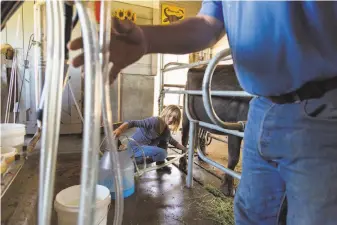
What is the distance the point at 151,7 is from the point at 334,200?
142 inches

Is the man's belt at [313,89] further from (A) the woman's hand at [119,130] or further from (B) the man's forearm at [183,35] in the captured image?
(A) the woman's hand at [119,130]

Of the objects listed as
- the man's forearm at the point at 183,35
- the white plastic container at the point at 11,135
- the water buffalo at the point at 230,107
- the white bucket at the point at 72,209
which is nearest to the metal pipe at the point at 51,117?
the man's forearm at the point at 183,35

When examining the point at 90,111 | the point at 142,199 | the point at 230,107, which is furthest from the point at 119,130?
the point at 90,111

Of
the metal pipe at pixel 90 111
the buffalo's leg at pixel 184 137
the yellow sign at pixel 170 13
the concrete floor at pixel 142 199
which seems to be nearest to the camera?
the metal pipe at pixel 90 111

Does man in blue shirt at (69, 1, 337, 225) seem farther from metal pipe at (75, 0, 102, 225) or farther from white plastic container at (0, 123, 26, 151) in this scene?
white plastic container at (0, 123, 26, 151)

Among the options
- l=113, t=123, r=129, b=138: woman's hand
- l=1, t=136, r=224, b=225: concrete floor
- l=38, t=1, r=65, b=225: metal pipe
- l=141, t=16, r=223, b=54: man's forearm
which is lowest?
l=1, t=136, r=224, b=225: concrete floor

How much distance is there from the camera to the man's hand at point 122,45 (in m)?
0.37

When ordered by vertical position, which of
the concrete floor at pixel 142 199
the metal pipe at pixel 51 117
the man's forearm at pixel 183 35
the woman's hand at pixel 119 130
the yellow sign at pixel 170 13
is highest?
the yellow sign at pixel 170 13

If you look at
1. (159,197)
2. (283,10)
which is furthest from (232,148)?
(283,10)

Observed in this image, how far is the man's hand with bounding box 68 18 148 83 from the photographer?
0.37 metres

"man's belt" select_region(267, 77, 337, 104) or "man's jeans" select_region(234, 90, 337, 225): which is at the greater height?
"man's belt" select_region(267, 77, 337, 104)

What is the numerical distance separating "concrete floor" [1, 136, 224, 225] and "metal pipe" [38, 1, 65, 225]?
1.96 ft

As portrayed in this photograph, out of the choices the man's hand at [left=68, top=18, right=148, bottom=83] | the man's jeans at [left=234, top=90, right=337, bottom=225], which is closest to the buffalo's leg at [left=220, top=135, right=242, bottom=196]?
the man's jeans at [left=234, top=90, right=337, bottom=225]

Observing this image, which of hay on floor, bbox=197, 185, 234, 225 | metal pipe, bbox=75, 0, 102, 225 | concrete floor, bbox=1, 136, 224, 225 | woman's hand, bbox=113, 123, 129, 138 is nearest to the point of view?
metal pipe, bbox=75, 0, 102, 225
